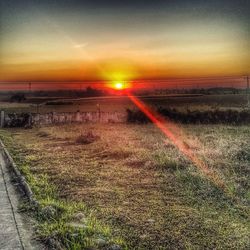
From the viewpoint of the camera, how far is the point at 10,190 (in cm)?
870

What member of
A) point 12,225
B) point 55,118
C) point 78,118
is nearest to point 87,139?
point 12,225

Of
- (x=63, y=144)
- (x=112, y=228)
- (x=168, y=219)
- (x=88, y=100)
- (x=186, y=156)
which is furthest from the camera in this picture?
(x=88, y=100)

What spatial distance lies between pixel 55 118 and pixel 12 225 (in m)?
23.9

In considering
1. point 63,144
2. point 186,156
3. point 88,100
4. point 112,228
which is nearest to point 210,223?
point 112,228

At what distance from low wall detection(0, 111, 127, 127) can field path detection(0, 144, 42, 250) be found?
20293 millimetres

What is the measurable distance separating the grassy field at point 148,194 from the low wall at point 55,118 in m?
14.8

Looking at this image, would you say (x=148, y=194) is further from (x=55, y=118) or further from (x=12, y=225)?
(x=55, y=118)

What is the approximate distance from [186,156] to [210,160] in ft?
2.84

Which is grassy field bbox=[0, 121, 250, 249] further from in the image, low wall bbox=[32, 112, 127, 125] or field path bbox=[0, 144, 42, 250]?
low wall bbox=[32, 112, 127, 125]

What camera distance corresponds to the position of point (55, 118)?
29.8m

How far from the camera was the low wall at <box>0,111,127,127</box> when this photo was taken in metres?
28.7

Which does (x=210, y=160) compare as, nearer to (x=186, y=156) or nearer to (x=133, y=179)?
(x=186, y=156)

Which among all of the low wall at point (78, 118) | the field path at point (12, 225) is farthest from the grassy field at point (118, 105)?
the field path at point (12, 225)

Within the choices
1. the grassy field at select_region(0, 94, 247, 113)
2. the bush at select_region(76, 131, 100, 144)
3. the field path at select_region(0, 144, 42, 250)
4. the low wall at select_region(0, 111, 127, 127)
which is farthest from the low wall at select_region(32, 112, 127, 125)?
the field path at select_region(0, 144, 42, 250)
